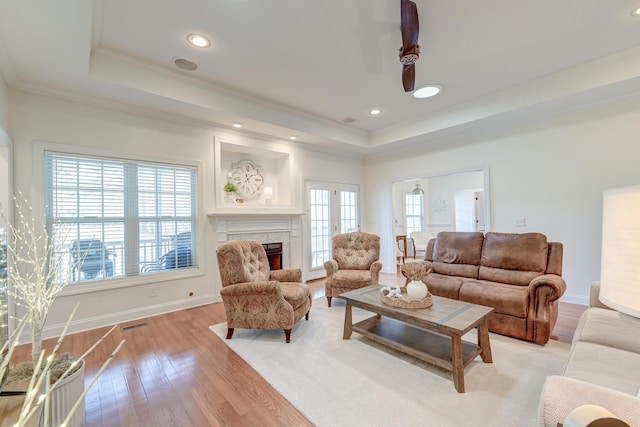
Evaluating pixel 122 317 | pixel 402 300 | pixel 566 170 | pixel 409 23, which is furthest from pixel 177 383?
pixel 566 170

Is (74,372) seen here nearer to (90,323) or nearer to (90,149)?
(90,323)

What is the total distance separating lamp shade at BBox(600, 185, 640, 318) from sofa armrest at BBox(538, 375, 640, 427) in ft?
1.42

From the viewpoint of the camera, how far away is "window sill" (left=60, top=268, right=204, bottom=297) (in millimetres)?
3219

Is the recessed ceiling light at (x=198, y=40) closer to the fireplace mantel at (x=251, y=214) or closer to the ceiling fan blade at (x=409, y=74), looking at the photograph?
the ceiling fan blade at (x=409, y=74)

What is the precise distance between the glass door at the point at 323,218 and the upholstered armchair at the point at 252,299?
2420 millimetres

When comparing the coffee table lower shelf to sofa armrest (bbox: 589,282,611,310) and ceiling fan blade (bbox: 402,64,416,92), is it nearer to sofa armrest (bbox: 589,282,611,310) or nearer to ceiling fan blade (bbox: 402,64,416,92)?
sofa armrest (bbox: 589,282,611,310)

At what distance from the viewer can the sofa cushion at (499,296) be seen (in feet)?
8.96

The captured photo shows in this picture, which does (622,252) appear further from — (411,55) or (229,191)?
(229,191)

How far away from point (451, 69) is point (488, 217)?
8.30 ft

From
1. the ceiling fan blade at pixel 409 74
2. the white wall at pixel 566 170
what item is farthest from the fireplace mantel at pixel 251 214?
the white wall at pixel 566 170

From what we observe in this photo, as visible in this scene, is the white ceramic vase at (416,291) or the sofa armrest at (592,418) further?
the white ceramic vase at (416,291)

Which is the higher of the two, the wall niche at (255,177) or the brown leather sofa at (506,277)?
the wall niche at (255,177)

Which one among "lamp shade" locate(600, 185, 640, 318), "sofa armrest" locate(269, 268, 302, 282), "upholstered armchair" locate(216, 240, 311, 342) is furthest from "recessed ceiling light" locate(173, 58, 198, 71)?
"lamp shade" locate(600, 185, 640, 318)

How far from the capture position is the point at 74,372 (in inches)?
64.6
